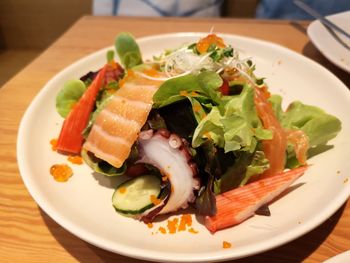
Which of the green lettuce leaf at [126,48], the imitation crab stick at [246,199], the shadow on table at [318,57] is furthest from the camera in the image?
the shadow on table at [318,57]

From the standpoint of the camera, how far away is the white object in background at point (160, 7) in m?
2.92

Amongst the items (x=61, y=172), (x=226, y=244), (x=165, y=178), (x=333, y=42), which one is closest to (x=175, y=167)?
(x=165, y=178)

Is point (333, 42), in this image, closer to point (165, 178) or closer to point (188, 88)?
point (188, 88)

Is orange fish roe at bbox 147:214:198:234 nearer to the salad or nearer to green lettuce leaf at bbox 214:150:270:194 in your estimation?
the salad

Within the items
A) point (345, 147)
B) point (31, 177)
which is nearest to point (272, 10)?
point (345, 147)

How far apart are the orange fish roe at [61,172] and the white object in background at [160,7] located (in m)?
1.87

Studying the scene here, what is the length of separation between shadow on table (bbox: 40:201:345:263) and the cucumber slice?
14cm

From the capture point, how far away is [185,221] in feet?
3.86

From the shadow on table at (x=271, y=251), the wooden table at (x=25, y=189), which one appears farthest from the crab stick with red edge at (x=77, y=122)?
the shadow on table at (x=271, y=251)

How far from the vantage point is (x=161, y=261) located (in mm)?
965

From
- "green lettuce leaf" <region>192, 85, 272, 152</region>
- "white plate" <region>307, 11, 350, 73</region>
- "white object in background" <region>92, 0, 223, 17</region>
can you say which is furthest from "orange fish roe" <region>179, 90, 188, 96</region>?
"white object in background" <region>92, 0, 223, 17</region>

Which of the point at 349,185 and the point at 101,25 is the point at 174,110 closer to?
the point at 349,185

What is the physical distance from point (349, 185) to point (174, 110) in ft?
1.84

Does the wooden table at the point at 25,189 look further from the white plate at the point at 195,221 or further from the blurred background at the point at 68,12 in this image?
the blurred background at the point at 68,12
